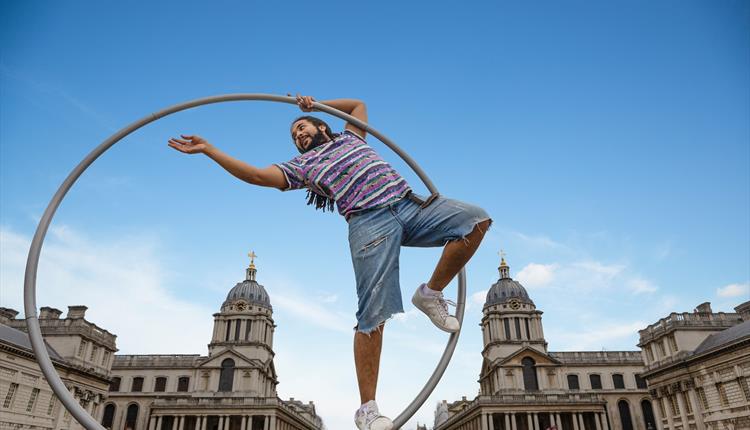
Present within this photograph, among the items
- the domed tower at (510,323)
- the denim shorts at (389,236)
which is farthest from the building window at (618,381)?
the denim shorts at (389,236)

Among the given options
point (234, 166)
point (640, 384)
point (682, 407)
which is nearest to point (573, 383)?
point (640, 384)

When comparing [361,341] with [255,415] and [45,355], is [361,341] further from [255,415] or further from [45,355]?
[255,415]

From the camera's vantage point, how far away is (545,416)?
70438 millimetres

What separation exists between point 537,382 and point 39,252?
7847 centimetres

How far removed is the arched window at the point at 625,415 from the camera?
78625 millimetres

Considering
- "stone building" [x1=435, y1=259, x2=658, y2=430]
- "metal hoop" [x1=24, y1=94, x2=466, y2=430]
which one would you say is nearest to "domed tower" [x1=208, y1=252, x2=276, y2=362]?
"stone building" [x1=435, y1=259, x2=658, y2=430]

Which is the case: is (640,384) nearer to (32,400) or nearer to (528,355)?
(528,355)

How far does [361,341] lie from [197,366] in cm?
7853

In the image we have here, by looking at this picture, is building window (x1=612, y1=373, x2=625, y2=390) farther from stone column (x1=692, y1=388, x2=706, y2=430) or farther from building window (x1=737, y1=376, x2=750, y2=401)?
building window (x1=737, y1=376, x2=750, y2=401)

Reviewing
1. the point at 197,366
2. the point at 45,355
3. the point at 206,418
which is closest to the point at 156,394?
the point at 197,366

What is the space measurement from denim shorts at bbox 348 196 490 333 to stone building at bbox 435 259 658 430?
7166 cm

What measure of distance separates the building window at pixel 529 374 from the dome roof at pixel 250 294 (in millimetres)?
40892

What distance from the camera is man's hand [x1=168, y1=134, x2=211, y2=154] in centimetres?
471

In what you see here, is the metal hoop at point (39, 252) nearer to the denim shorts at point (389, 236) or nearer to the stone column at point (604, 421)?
the denim shorts at point (389, 236)
